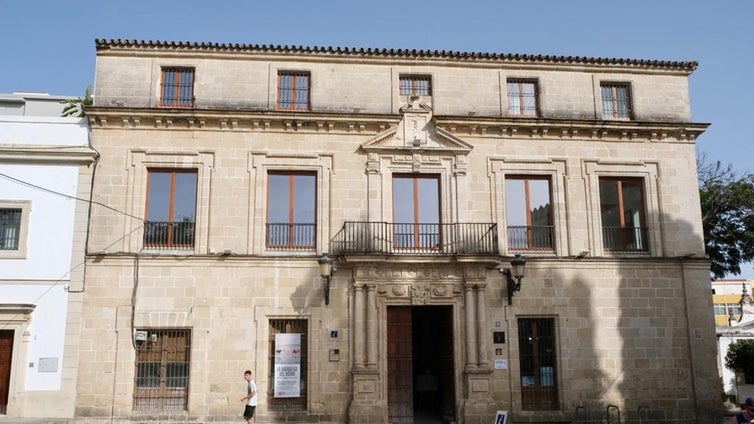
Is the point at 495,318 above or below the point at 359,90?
below

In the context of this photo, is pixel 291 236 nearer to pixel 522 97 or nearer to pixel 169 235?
pixel 169 235

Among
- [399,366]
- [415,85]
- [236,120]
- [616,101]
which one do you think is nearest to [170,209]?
[236,120]

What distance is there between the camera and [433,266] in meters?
16.3

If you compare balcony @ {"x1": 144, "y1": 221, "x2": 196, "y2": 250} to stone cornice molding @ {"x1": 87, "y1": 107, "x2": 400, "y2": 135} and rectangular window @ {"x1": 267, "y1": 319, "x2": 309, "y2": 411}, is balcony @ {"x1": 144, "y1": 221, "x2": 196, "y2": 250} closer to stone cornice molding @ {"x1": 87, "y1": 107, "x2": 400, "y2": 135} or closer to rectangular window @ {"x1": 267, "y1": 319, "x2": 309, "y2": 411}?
stone cornice molding @ {"x1": 87, "y1": 107, "x2": 400, "y2": 135}

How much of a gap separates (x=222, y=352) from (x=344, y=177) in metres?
5.28

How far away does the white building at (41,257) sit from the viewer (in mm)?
15000

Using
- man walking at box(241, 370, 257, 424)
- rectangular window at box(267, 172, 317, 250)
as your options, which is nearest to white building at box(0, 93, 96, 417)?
man walking at box(241, 370, 257, 424)

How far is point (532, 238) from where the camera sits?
17203 mm

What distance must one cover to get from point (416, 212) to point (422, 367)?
17.5 ft

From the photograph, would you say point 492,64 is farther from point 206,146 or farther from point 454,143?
point 206,146

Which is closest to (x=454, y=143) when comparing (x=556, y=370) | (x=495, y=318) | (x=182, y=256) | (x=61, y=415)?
(x=495, y=318)

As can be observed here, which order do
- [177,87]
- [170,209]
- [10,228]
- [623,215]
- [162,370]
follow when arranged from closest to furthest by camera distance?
[162,370]
[10,228]
[170,209]
[177,87]
[623,215]

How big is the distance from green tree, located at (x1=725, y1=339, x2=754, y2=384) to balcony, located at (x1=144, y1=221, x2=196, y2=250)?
2049 centimetres

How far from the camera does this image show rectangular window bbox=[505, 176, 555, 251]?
17172 millimetres
